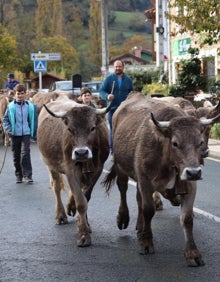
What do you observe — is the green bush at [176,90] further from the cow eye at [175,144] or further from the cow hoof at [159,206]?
the cow eye at [175,144]

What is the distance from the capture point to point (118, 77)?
556 inches

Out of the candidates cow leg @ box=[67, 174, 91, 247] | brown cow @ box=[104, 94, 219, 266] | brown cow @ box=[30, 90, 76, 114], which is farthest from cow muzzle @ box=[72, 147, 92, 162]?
brown cow @ box=[30, 90, 76, 114]

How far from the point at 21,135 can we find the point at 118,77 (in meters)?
2.14

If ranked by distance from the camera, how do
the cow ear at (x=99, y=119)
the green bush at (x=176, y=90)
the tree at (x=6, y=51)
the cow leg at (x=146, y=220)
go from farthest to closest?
the tree at (x=6, y=51), the green bush at (x=176, y=90), the cow ear at (x=99, y=119), the cow leg at (x=146, y=220)

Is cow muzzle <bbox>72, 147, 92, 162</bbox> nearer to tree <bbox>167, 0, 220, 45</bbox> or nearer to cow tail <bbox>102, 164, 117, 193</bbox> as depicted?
cow tail <bbox>102, 164, 117, 193</bbox>

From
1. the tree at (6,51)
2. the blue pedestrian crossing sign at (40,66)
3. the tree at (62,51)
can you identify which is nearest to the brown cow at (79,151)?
the blue pedestrian crossing sign at (40,66)

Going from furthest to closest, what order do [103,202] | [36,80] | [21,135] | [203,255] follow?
[36,80], [21,135], [103,202], [203,255]

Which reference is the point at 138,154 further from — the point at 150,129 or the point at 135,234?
the point at 135,234

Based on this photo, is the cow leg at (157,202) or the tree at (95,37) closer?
the cow leg at (157,202)

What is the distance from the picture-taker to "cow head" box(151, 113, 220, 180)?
7.14 meters

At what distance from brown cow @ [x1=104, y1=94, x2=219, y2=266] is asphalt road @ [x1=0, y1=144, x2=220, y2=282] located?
269 millimetres

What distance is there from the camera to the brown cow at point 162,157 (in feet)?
23.8

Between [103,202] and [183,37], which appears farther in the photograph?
[183,37]

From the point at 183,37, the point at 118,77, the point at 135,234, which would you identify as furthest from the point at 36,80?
the point at 135,234
